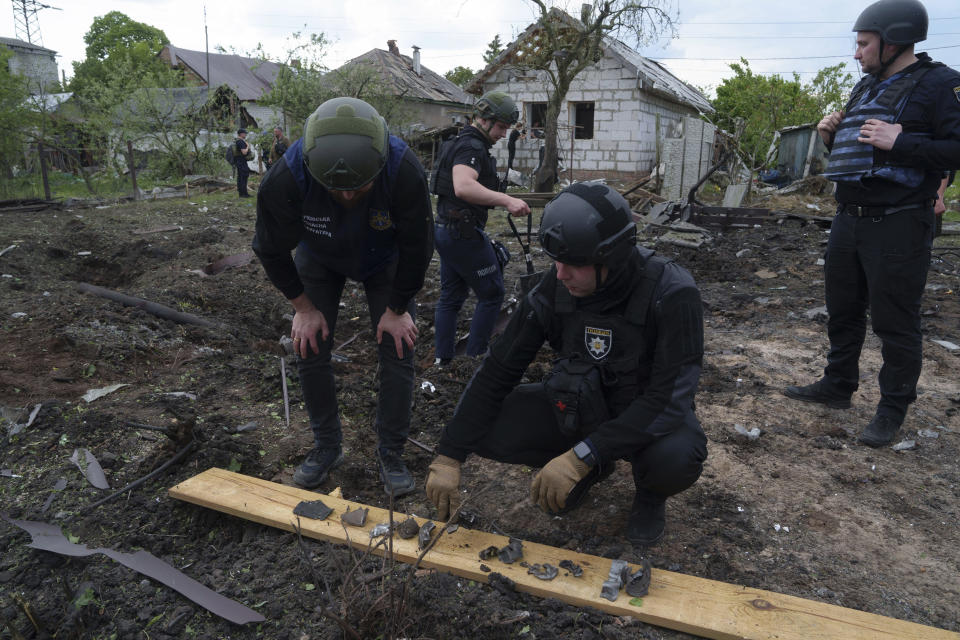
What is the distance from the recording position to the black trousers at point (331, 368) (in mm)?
2863

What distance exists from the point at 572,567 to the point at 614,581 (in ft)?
0.51

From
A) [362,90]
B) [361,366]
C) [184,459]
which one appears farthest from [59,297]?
[362,90]

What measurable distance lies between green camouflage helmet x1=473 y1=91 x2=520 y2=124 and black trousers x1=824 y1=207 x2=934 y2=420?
2.09 meters

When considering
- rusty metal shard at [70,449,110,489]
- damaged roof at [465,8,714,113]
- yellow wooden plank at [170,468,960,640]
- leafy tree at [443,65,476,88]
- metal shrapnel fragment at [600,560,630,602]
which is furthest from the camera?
leafy tree at [443,65,476,88]

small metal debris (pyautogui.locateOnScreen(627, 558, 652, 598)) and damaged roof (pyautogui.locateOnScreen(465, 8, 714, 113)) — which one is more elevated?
damaged roof (pyautogui.locateOnScreen(465, 8, 714, 113))

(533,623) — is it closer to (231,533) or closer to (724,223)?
(231,533)

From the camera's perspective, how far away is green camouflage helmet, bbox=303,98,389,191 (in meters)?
2.25

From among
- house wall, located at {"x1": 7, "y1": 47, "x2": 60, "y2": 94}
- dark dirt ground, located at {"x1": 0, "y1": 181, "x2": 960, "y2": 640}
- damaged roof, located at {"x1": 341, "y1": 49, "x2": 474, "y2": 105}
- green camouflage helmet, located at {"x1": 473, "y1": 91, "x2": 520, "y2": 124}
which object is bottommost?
dark dirt ground, located at {"x1": 0, "y1": 181, "x2": 960, "y2": 640}

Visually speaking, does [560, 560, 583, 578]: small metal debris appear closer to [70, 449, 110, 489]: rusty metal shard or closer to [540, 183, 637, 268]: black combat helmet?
[540, 183, 637, 268]: black combat helmet

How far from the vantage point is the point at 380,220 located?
2633 millimetres

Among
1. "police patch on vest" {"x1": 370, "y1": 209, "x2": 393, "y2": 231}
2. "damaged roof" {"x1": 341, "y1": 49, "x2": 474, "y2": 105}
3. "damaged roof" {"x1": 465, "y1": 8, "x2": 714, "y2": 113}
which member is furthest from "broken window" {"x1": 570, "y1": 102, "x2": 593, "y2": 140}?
"police patch on vest" {"x1": 370, "y1": 209, "x2": 393, "y2": 231}

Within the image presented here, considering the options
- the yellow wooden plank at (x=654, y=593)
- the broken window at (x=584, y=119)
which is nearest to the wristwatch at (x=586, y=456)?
the yellow wooden plank at (x=654, y=593)

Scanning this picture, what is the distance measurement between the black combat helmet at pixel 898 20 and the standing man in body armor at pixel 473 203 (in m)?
2.01

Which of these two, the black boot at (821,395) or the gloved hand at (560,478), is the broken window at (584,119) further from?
the gloved hand at (560,478)
